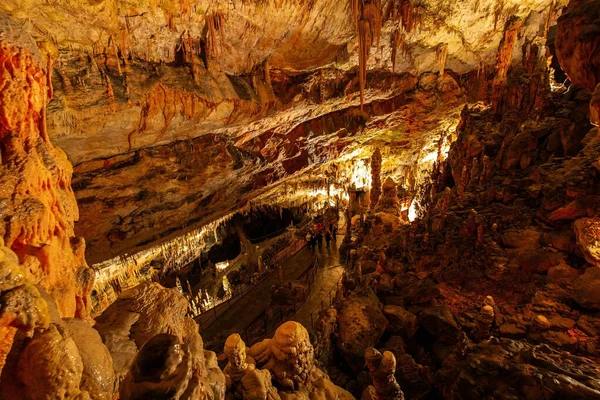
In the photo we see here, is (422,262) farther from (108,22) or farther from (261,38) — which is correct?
(108,22)

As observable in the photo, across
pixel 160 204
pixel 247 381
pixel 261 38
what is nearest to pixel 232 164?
pixel 160 204

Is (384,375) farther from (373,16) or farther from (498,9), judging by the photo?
(498,9)

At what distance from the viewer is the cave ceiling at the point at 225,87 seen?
6465mm

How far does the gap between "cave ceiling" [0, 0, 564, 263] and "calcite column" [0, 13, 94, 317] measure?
67 centimetres

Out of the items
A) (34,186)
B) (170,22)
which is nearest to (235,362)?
(34,186)

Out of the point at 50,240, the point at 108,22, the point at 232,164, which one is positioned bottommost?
the point at 232,164

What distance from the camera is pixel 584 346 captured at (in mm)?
5121

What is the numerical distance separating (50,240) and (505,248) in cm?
951

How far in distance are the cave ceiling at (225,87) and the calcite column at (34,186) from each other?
673 millimetres

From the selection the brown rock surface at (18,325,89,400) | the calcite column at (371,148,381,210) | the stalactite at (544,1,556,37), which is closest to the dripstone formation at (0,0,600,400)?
the brown rock surface at (18,325,89,400)

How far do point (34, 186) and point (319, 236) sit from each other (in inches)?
437

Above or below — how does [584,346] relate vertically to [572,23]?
below

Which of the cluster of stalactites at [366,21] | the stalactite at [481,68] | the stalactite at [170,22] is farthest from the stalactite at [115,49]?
the stalactite at [481,68]

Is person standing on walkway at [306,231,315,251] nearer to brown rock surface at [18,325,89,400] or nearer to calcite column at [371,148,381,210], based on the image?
calcite column at [371,148,381,210]
